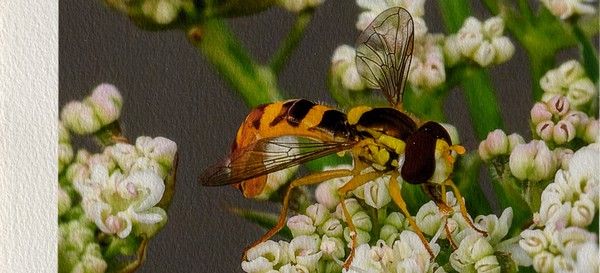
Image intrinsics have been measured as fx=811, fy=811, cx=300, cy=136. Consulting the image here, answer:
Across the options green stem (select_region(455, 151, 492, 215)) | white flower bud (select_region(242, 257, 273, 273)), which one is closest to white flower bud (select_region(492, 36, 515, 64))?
green stem (select_region(455, 151, 492, 215))

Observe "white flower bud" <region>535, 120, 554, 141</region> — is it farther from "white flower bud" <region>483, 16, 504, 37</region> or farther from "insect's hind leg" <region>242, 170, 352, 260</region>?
"insect's hind leg" <region>242, 170, 352, 260</region>

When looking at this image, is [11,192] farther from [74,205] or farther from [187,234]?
[187,234]

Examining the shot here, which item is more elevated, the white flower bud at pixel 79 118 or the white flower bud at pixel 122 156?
the white flower bud at pixel 79 118

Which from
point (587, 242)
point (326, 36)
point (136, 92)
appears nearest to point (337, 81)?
point (326, 36)

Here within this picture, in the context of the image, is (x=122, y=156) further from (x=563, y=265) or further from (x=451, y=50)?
(x=563, y=265)

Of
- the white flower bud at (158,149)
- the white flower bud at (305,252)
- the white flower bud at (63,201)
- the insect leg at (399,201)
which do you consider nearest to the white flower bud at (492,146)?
the insect leg at (399,201)

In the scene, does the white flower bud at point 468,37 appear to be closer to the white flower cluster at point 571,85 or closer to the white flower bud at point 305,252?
the white flower cluster at point 571,85
